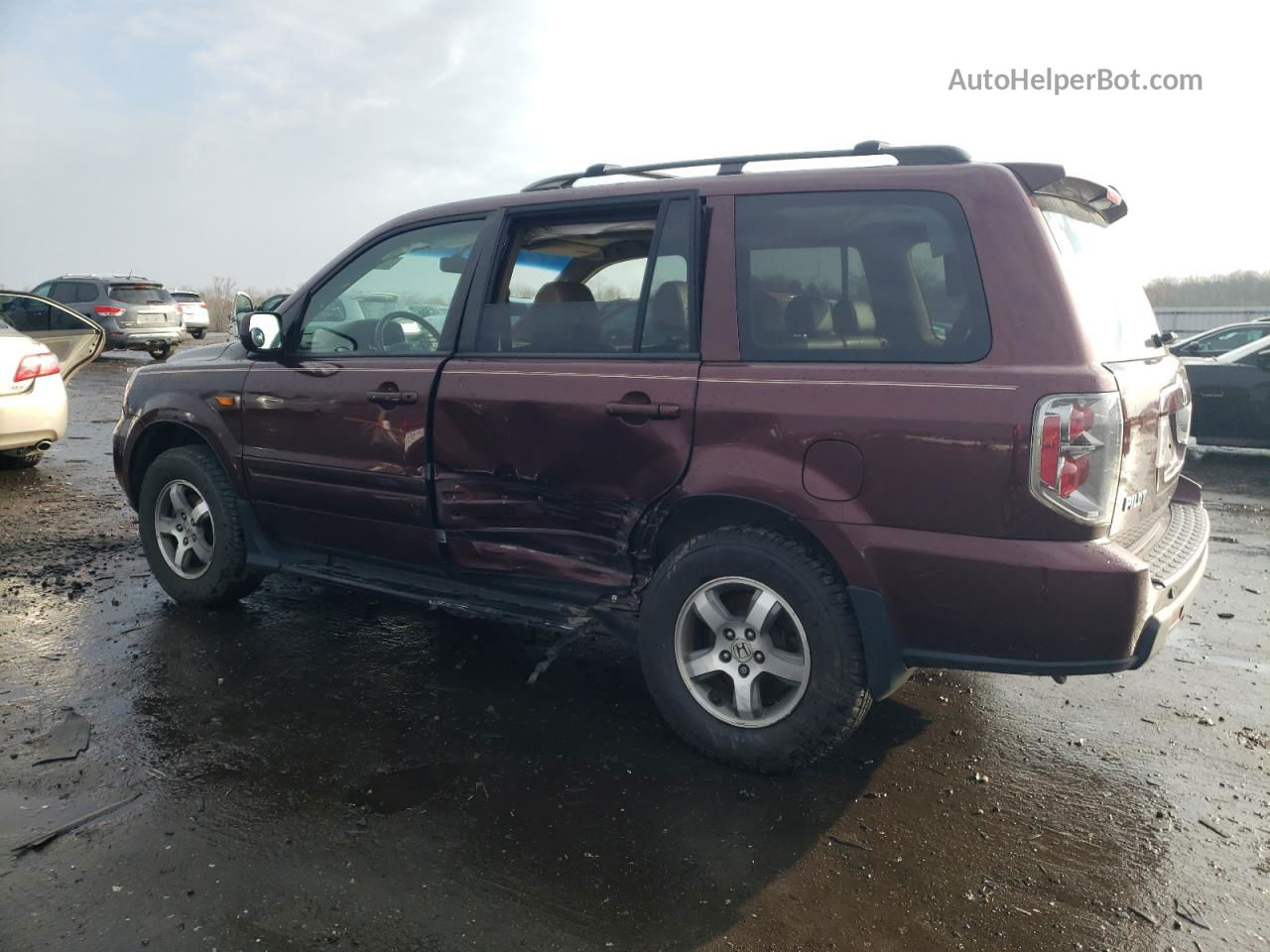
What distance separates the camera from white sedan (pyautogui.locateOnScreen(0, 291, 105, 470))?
7.88 m

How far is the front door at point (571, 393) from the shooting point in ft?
11.2

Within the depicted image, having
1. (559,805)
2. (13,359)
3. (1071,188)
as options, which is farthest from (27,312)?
(1071,188)

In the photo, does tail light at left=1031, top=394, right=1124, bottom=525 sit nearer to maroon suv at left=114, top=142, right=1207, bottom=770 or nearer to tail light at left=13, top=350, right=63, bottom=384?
maroon suv at left=114, top=142, right=1207, bottom=770

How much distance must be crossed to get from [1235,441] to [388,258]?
8.97m

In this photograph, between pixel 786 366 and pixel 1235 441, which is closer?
pixel 786 366

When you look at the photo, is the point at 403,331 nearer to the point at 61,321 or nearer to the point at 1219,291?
the point at 61,321

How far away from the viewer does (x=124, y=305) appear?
20875 millimetres

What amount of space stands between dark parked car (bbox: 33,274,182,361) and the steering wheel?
63.2ft

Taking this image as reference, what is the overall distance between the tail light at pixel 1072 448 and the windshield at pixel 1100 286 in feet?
0.73

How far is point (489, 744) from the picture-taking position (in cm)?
344

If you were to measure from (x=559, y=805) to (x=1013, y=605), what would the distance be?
60.1 inches

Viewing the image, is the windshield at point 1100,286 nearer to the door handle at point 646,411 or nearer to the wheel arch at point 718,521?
the wheel arch at point 718,521

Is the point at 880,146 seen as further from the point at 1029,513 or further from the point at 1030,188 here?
the point at 1029,513

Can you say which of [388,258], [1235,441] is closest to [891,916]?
[388,258]
